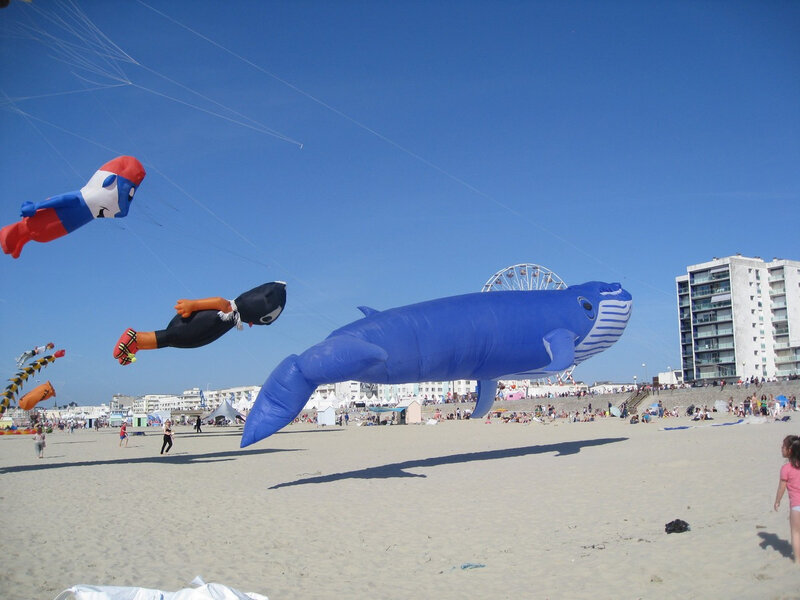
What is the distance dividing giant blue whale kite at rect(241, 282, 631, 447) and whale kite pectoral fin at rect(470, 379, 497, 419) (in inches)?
1.0

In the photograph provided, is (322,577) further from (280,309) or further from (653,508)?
(280,309)

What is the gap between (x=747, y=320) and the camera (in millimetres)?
78875

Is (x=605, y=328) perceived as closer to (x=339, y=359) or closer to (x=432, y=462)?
(x=432, y=462)

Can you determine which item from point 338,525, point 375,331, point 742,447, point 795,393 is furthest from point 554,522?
point 795,393

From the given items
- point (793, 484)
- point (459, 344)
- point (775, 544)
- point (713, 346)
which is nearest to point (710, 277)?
point (713, 346)

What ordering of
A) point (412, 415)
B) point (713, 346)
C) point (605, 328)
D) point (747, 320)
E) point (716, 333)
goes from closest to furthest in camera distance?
point (605, 328) < point (412, 415) < point (747, 320) < point (716, 333) < point (713, 346)

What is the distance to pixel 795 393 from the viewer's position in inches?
1764

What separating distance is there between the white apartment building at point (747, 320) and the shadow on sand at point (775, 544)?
76.4m

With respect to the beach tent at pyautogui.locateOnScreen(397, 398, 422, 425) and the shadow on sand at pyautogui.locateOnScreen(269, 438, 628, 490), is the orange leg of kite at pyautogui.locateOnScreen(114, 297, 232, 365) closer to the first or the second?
the shadow on sand at pyautogui.locateOnScreen(269, 438, 628, 490)

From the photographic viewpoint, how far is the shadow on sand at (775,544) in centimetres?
633

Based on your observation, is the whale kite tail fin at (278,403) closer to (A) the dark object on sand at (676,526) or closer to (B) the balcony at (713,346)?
(A) the dark object on sand at (676,526)

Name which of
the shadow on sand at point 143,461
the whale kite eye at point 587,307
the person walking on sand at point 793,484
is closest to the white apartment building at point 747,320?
the shadow on sand at point 143,461

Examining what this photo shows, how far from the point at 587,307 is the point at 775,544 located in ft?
31.3

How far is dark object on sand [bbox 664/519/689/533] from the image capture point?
7770 mm
